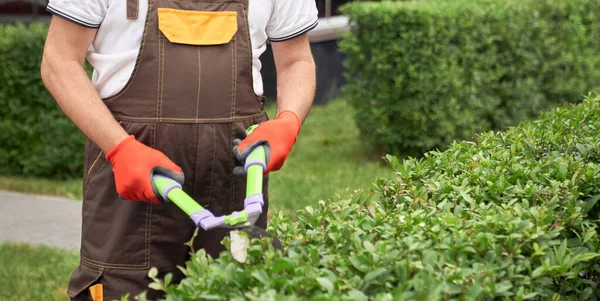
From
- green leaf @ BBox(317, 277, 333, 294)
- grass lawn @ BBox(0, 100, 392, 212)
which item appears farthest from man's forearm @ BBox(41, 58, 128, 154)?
grass lawn @ BBox(0, 100, 392, 212)

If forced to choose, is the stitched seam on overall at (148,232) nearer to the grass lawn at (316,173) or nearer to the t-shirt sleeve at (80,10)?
the t-shirt sleeve at (80,10)

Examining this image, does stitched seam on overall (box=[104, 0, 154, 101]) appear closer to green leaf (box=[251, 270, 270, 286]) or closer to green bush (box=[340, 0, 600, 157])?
green leaf (box=[251, 270, 270, 286])

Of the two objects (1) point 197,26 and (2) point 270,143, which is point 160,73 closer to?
(1) point 197,26

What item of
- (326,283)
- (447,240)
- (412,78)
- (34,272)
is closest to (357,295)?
(326,283)

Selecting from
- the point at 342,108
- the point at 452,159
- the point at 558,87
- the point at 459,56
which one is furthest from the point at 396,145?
the point at 452,159

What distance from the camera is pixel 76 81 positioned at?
2684mm

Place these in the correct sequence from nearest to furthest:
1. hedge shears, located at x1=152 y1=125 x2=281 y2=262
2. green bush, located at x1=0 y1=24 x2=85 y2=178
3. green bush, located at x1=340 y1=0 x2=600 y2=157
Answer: hedge shears, located at x1=152 y1=125 x2=281 y2=262 → green bush, located at x1=0 y1=24 x2=85 y2=178 → green bush, located at x1=340 y1=0 x2=600 y2=157

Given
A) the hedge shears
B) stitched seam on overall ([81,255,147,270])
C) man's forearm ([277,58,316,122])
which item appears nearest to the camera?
the hedge shears

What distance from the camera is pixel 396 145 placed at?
8.23 meters

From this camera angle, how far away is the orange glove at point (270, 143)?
2572 millimetres

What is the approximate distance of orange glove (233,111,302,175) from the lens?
2572mm

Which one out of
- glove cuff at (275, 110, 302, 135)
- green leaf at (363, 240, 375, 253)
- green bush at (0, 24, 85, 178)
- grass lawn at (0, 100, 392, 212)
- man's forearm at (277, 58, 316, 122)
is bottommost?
grass lawn at (0, 100, 392, 212)

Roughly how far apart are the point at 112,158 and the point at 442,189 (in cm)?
96

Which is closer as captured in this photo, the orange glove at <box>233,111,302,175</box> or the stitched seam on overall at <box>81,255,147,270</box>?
the orange glove at <box>233,111,302,175</box>
